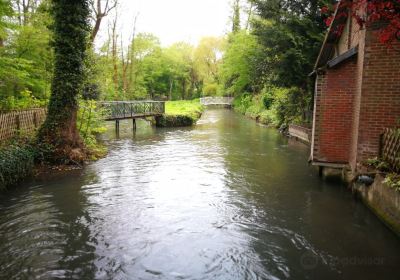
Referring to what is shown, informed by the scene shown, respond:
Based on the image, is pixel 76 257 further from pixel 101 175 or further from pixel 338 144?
pixel 338 144

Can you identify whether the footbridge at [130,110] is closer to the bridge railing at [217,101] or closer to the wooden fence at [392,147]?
the wooden fence at [392,147]

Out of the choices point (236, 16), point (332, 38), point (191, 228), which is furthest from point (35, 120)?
point (236, 16)

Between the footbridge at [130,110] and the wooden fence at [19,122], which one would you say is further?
the footbridge at [130,110]

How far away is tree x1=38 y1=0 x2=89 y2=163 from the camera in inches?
408

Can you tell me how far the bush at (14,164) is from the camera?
8.12 metres

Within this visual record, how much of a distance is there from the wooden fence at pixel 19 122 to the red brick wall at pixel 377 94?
974 cm

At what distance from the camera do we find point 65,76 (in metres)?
10.6

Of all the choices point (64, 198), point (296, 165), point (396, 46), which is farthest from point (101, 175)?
point (396, 46)

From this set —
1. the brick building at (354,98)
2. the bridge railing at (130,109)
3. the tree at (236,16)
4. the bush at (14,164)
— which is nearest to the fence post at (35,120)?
the bush at (14,164)

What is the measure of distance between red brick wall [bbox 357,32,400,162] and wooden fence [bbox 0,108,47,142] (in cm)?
974

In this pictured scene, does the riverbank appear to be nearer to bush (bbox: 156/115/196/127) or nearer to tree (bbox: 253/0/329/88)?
tree (bbox: 253/0/329/88)

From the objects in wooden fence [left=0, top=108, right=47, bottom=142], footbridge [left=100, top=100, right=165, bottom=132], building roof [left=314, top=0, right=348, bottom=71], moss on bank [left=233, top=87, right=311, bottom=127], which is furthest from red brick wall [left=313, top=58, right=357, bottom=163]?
footbridge [left=100, top=100, right=165, bottom=132]

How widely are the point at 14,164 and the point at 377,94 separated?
8.96 m

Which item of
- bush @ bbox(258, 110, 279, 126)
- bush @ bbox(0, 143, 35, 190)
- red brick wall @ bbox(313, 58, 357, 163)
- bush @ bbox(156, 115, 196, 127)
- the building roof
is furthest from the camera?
bush @ bbox(156, 115, 196, 127)
